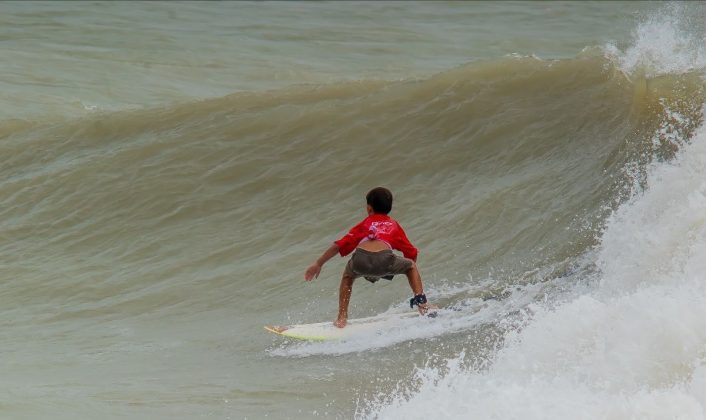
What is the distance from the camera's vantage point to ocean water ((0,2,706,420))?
6.16 metres

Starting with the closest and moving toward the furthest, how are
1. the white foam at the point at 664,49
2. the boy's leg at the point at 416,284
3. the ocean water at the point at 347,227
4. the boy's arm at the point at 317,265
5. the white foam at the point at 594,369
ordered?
the white foam at the point at 594,369 → the ocean water at the point at 347,227 → the boy's arm at the point at 317,265 → the boy's leg at the point at 416,284 → the white foam at the point at 664,49

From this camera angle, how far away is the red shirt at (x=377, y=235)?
25.8ft

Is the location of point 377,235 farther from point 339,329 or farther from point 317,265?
point 339,329

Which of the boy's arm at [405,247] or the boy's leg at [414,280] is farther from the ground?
the boy's arm at [405,247]

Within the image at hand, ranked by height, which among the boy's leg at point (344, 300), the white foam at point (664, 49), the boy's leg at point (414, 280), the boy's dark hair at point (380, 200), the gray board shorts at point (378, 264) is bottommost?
the boy's leg at point (344, 300)

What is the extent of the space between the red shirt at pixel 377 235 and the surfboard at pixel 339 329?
467 millimetres

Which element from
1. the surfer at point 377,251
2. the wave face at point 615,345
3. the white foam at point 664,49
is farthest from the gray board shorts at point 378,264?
the white foam at point 664,49

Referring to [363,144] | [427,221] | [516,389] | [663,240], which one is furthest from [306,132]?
[516,389]

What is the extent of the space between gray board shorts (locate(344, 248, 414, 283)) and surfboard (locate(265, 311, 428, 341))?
324mm

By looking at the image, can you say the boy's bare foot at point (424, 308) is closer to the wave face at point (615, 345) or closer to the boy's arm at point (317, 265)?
the wave face at point (615, 345)

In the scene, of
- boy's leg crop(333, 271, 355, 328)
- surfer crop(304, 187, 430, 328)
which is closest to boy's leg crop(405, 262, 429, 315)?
surfer crop(304, 187, 430, 328)

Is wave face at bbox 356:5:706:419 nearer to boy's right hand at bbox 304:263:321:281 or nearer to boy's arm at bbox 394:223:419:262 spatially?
boy's arm at bbox 394:223:419:262

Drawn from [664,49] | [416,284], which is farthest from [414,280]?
[664,49]

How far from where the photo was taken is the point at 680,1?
20172mm
